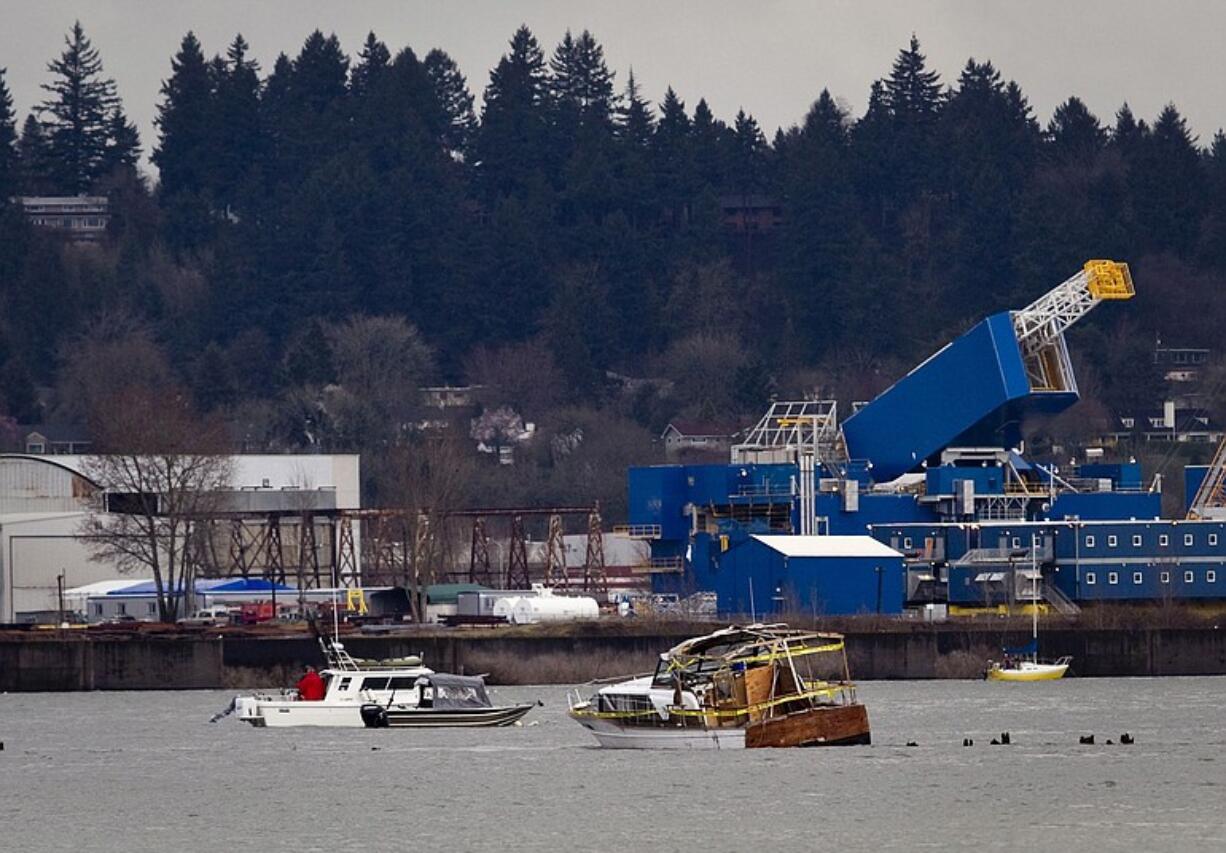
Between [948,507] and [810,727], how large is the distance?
156 feet

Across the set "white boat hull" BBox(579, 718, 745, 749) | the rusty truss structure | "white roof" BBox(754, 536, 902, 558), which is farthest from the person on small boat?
the rusty truss structure

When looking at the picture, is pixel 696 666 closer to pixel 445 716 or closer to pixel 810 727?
pixel 810 727

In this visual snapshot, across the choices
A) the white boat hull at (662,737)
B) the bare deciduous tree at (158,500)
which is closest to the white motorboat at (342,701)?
the white boat hull at (662,737)

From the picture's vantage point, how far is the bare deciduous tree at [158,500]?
114688 millimetres

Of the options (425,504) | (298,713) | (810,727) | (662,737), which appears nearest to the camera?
(810,727)

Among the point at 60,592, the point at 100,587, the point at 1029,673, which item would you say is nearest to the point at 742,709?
the point at 1029,673

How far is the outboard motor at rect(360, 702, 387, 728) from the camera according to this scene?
77062 millimetres

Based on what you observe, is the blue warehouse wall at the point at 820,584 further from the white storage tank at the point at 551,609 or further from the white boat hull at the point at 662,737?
the white boat hull at the point at 662,737

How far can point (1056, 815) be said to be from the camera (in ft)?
189

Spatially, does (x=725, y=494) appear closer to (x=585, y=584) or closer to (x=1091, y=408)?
(x=585, y=584)

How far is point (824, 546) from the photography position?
10706 cm

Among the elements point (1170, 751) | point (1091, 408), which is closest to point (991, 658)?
point (1170, 751)

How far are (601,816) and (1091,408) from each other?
133 meters

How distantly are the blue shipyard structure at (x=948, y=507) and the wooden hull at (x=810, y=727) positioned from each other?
36.3 metres
